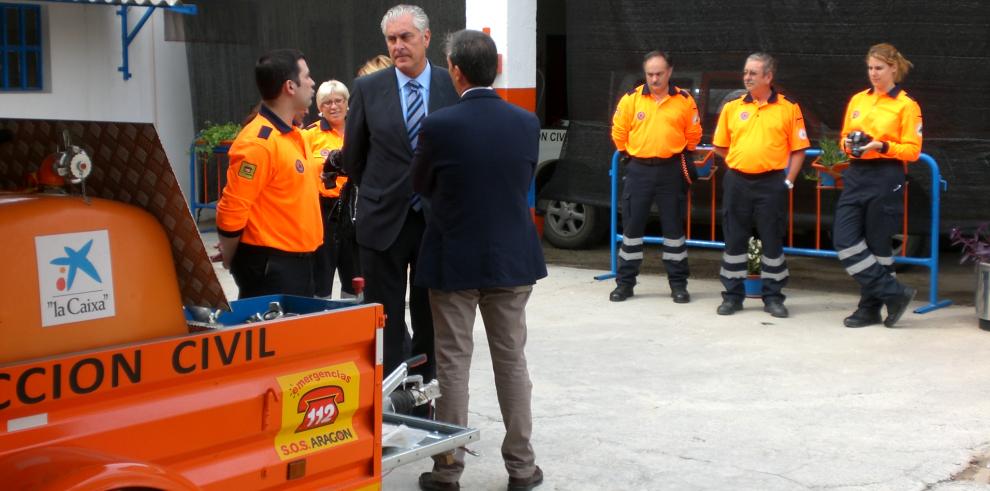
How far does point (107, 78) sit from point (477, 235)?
387 inches

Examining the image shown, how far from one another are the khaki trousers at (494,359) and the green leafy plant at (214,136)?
8941mm

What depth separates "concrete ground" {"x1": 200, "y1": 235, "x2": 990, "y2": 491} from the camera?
5473 millimetres

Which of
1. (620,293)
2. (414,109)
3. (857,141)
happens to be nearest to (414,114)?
(414,109)

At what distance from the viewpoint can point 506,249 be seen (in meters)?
4.93

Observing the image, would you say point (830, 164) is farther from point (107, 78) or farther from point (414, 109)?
point (107, 78)

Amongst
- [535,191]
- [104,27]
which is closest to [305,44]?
[104,27]

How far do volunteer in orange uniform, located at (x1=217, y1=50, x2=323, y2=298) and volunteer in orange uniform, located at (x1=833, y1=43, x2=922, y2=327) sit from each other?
170 inches

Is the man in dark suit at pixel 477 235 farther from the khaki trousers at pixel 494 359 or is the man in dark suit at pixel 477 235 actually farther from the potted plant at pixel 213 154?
the potted plant at pixel 213 154

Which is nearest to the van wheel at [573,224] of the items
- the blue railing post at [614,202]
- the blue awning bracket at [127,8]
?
the blue railing post at [614,202]

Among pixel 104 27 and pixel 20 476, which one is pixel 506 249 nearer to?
pixel 20 476

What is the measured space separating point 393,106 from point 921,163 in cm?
535

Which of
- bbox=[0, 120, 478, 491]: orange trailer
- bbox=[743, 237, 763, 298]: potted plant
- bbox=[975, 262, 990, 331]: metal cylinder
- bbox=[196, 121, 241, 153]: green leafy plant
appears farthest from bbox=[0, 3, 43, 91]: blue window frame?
bbox=[0, 120, 478, 491]: orange trailer

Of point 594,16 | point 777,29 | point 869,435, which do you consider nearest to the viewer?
point 869,435

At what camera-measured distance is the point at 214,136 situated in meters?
13.5
